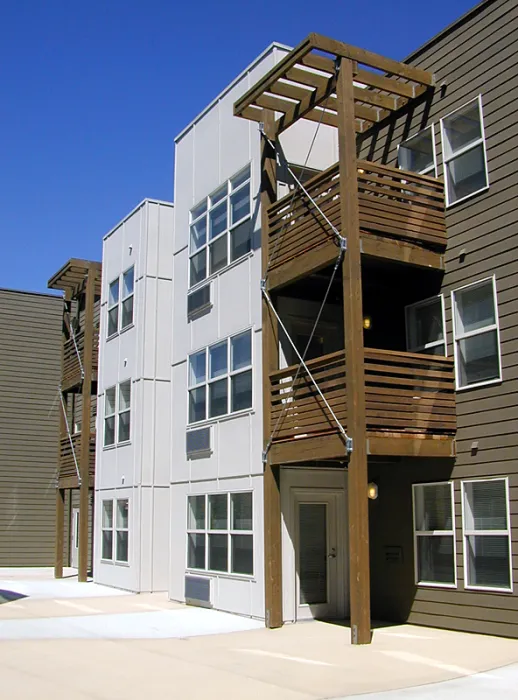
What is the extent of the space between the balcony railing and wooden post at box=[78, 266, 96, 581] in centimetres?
40

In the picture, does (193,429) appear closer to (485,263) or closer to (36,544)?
(485,263)

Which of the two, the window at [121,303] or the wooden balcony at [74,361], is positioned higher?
the window at [121,303]

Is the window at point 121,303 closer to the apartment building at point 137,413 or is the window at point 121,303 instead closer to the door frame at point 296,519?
the apartment building at point 137,413

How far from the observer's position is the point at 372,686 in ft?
26.9

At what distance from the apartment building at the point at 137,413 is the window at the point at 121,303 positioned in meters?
0.03

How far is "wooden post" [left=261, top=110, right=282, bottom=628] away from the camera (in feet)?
42.4

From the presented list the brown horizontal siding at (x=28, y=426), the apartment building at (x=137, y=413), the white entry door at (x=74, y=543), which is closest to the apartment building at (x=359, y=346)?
the apartment building at (x=137, y=413)

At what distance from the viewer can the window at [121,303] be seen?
21.1 meters

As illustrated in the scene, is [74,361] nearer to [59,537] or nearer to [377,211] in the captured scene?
[59,537]

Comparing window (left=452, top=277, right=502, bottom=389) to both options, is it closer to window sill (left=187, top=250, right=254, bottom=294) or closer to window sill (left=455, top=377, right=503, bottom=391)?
window sill (left=455, top=377, right=503, bottom=391)

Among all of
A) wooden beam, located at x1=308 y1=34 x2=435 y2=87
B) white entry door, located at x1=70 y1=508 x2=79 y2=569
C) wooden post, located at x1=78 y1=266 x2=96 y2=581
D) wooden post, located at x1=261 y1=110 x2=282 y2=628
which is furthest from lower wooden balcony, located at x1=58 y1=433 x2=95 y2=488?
wooden beam, located at x1=308 y1=34 x2=435 y2=87

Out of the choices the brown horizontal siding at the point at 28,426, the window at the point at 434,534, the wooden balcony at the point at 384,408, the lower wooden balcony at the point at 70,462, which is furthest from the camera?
the brown horizontal siding at the point at 28,426

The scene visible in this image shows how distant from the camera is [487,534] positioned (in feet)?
37.0

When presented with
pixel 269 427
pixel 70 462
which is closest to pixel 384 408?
pixel 269 427
